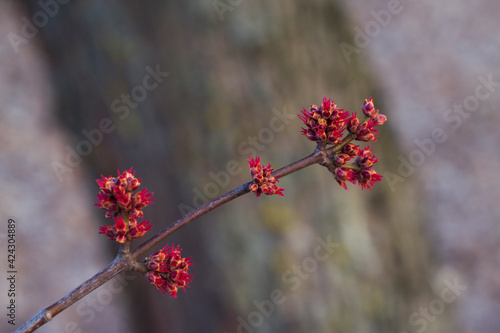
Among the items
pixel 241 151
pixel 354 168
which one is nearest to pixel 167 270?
pixel 354 168

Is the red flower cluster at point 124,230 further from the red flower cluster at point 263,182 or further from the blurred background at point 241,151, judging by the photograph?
the blurred background at point 241,151

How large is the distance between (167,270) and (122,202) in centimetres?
8

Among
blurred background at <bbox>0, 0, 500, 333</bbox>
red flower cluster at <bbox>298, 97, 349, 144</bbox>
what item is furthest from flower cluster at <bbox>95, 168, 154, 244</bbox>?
blurred background at <bbox>0, 0, 500, 333</bbox>

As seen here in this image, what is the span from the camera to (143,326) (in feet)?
5.81

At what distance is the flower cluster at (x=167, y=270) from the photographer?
1.48 ft

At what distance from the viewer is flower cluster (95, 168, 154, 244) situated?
0.44 meters

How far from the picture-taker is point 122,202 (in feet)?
1.44

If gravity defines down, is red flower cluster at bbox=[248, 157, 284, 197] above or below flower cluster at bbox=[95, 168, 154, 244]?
below

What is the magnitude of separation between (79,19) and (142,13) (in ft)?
0.53

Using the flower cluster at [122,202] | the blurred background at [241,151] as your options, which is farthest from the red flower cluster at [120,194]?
the blurred background at [241,151]

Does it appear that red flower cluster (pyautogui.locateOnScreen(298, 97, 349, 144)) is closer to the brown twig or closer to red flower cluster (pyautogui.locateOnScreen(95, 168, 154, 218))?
the brown twig

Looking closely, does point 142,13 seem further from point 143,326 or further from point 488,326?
point 488,326

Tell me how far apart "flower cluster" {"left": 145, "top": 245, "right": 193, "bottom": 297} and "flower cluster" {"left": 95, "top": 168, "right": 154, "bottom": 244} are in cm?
3

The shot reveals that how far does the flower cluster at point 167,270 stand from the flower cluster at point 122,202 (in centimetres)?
3
